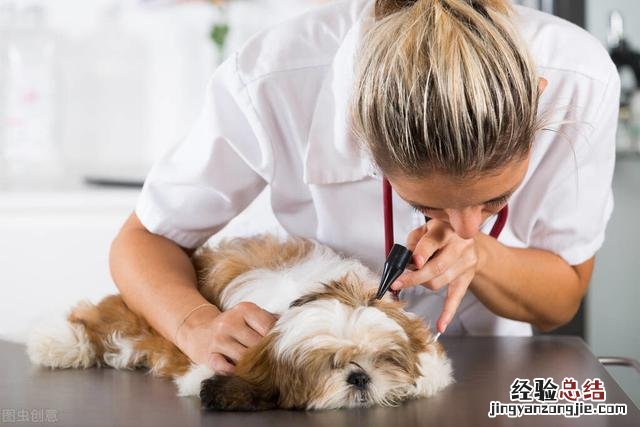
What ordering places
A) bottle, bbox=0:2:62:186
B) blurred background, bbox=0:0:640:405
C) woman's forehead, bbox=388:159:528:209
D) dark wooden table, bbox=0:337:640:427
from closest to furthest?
dark wooden table, bbox=0:337:640:427 → woman's forehead, bbox=388:159:528:209 → blurred background, bbox=0:0:640:405 → bottle, bbox=0:2:62:186

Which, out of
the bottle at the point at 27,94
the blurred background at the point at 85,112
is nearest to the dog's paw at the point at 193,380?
the blurred background at the point at 85,112

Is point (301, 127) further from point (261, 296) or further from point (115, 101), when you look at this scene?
point (115, 101)

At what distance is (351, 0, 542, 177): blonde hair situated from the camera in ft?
3.91

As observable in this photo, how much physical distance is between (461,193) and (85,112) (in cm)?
226

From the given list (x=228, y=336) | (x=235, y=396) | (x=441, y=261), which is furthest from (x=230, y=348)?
(x=441, y=261)

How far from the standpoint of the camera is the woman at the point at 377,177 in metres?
1.28

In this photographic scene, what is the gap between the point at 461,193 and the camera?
1283mm

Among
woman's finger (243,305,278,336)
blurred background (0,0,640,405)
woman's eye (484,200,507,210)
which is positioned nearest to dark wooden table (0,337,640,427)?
woman's finger (243,305,278,336)

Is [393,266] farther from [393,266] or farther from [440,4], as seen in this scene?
[440,4]

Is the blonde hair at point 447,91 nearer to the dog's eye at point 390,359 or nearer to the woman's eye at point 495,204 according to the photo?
the woman's eye at point 495,204

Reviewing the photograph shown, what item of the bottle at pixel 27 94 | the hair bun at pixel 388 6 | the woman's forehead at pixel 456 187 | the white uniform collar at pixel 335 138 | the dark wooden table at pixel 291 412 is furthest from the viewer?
the bottle at pixel 27 94

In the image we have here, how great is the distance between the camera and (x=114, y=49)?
3.24 metres

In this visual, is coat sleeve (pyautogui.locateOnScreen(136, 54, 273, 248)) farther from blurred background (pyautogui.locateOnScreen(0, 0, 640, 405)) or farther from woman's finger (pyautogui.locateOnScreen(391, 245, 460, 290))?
blurred background (pyautogui.locateOnScreen(0, 0, 640, 405))

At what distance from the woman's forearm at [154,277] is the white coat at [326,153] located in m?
0.04
